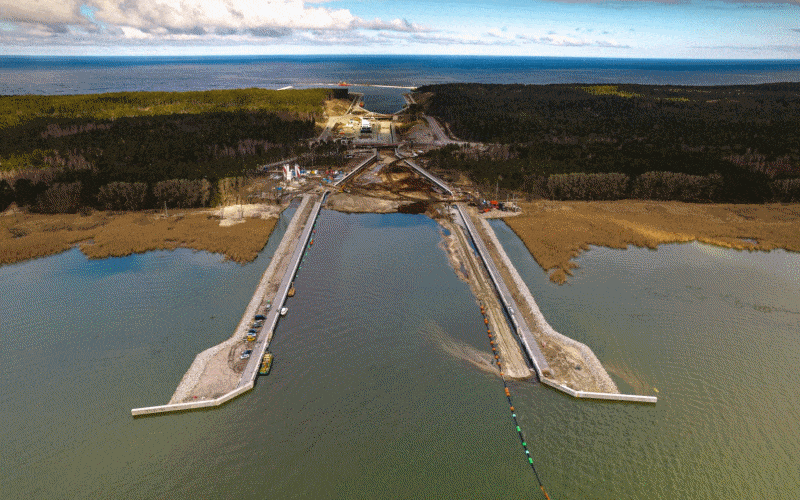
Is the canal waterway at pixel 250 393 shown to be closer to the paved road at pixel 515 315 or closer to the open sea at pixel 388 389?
the open sea at pixel 388 389

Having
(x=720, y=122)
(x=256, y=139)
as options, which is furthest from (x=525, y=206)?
(x=720, y=122)

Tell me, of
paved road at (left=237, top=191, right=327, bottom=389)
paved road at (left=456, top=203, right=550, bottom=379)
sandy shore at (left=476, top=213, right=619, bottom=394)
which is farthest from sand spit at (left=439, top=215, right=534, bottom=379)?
paved road at (left=237, top=191, right=327, bottom=389)

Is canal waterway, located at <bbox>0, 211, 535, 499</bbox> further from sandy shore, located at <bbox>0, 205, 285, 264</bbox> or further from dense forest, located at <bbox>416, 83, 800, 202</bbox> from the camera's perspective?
dense forest, located at <bbox>416, 83, 800, 202</bbox>

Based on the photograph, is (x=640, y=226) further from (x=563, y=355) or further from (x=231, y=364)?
(x=231, y=364)

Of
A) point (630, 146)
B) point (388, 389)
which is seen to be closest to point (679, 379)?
point (388, 389)

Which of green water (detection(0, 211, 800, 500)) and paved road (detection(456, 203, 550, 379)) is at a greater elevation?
paved road (detection(456, 203, 550, 379))

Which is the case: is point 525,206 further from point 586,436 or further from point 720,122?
point 720,122
